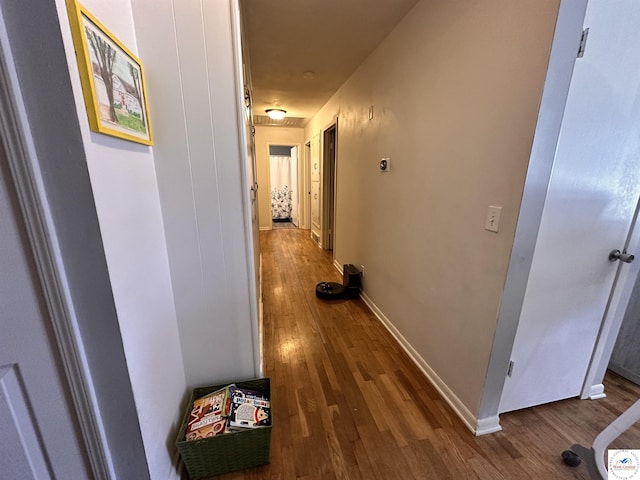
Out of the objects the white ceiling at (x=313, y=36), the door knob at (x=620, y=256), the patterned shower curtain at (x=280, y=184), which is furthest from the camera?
the patterned shower curtain at (x=280, y=184)

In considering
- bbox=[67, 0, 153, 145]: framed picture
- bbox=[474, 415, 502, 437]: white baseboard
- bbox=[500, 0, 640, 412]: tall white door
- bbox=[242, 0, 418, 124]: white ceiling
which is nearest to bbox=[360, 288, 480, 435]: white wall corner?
bbox=[474, 415, 502, 437]: white baseboard

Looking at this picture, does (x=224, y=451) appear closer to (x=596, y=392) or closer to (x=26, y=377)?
(x=26, y=377)

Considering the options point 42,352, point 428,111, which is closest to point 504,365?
point 428,111

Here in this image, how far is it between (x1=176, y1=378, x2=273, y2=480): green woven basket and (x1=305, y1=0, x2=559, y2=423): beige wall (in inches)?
42.7

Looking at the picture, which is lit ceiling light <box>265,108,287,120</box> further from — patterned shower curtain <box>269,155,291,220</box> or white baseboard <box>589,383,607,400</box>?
white baseboard <box>589,383,607,400</box>

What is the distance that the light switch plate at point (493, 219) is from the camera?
46.5 inches

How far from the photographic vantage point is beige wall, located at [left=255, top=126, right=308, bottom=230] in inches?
226

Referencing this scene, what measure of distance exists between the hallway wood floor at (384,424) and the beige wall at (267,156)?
4.14 metres

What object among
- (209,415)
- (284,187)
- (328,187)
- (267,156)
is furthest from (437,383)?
(284,187)

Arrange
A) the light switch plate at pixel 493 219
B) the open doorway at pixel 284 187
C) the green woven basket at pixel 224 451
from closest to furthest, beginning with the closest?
the green woven basket at pixel 224 451, the light switch plate at pixel 493 219, the open doorway at pixel 284 187

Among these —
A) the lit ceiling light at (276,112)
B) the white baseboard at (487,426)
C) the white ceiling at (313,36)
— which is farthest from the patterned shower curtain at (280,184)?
the white baseboard at (487,426)

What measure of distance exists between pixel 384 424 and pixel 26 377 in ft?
4.80

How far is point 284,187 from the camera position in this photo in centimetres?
716

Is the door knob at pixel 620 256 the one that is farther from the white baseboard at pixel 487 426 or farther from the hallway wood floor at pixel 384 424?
the white baseboard at pixel 487 426
